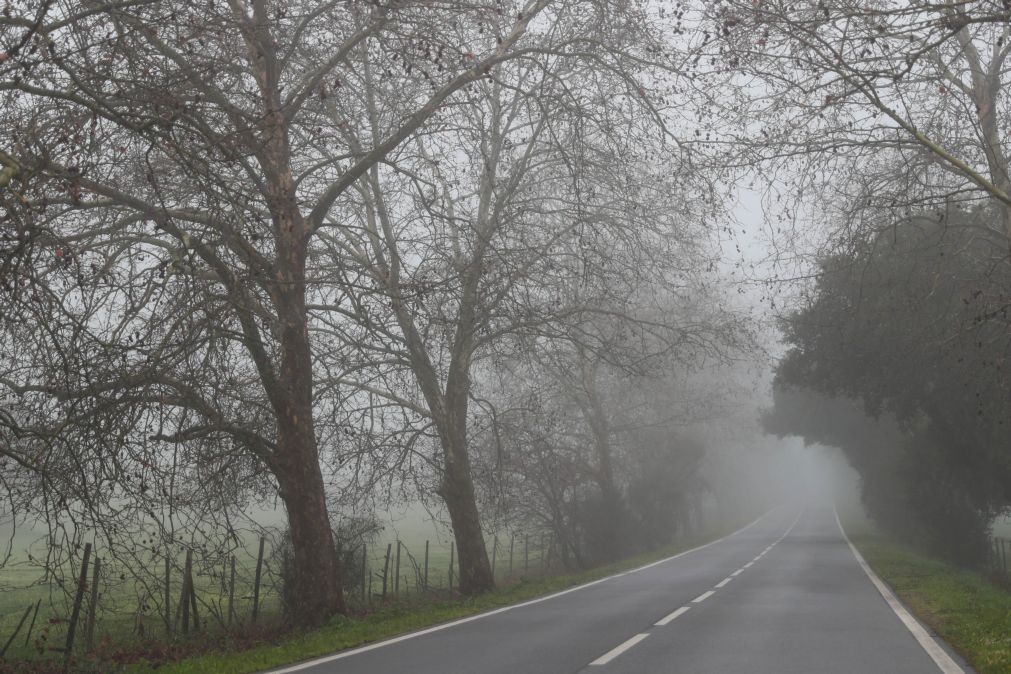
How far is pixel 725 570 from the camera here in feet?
76.2

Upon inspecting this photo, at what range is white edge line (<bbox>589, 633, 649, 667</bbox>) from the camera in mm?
8891

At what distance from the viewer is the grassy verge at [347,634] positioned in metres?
9.79

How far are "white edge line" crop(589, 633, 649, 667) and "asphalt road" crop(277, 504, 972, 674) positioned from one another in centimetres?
1

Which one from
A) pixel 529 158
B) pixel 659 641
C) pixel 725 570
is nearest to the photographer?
pixel 659 641

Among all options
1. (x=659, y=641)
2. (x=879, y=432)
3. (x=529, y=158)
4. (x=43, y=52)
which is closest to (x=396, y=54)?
(x=43, y=52)

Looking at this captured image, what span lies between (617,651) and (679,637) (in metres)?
1.41

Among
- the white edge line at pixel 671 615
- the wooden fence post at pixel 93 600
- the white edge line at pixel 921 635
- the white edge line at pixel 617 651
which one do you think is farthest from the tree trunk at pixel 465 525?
the white edge line at pixel 617 651

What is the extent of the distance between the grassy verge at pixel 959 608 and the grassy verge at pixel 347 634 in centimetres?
660

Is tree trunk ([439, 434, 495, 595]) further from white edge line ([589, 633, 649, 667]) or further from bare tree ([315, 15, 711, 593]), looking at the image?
white edge line ([589, 633, 649, 667])

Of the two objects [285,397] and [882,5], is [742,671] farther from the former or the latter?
[882,5]

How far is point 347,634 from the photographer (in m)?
12.1

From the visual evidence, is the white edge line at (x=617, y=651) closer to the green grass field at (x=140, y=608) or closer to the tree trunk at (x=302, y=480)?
the green grass field at (x=140, y=608)

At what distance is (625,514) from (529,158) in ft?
66.1

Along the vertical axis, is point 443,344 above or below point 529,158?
below
